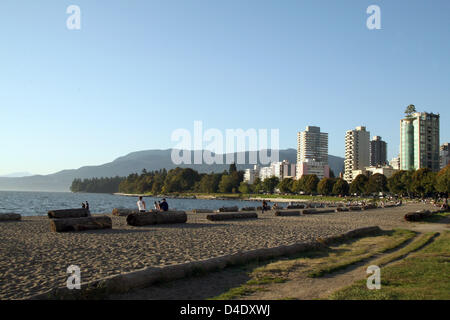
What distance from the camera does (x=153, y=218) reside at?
25.6 meters

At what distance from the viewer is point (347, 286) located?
9.16m

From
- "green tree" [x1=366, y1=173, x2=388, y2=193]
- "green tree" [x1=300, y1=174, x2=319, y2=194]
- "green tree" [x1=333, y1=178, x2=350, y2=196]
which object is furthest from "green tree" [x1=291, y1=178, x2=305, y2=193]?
"green tree" [x1=366, y1=173, x2=388, y2=193]

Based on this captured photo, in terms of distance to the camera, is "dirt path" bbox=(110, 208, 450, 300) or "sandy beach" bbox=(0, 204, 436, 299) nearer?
"dirt path" bbox=(110, 208, 450, 300)

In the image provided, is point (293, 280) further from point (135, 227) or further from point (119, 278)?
point (135, 227)

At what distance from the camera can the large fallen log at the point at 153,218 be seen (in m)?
25.0

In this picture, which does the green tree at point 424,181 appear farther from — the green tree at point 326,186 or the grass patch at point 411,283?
the grass patch at point 411,283

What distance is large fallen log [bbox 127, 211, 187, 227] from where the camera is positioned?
24953 mm

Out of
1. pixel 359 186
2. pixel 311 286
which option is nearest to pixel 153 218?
pixel 311 286

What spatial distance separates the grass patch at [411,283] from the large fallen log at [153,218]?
56.0ft

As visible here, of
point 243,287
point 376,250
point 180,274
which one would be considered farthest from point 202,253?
point 376,250

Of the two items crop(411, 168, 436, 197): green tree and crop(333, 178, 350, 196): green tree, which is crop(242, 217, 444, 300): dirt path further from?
crop(333, 178, 350, 196): green tree

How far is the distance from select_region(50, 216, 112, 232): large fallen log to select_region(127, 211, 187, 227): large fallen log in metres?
2.39

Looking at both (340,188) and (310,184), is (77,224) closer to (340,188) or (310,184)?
(340,188)
